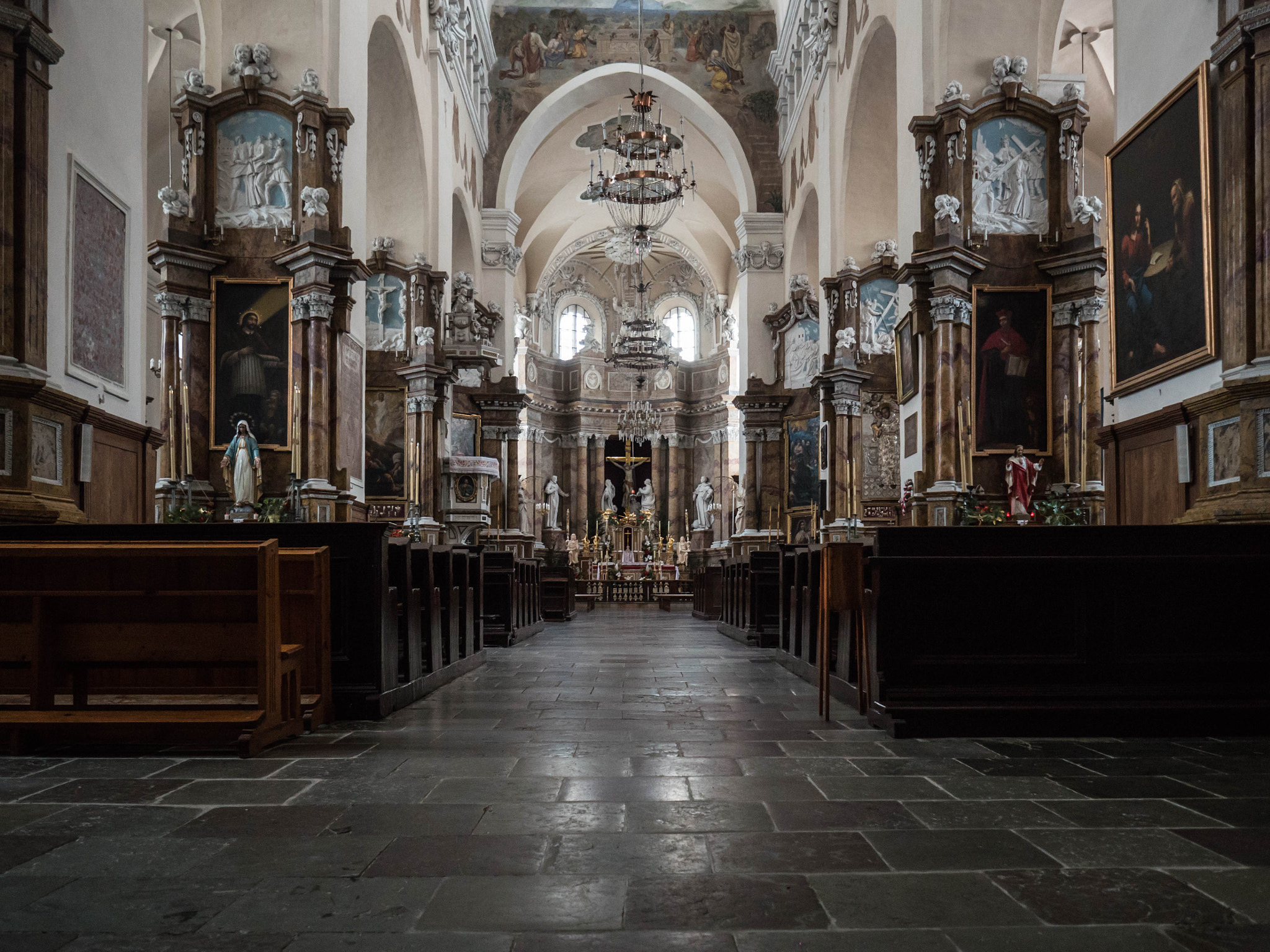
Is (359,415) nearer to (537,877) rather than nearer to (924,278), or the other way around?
(924,278)

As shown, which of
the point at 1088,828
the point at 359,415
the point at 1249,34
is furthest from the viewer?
the point at 359,415

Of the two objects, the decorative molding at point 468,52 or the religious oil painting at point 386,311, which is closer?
the religious oil painting at point 386,311

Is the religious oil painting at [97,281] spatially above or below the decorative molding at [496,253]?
Result: below

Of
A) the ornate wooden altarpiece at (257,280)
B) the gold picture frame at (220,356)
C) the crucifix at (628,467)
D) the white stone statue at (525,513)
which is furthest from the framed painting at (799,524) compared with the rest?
the crucifix at (628,467)

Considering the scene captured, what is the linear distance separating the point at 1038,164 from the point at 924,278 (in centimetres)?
188

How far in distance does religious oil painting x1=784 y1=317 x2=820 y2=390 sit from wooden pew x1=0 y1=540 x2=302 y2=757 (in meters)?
16.8

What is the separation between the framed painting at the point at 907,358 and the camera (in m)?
11.4

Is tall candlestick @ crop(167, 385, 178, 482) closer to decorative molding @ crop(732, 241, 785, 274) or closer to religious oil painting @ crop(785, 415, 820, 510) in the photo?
religious oil painting @ crop(785, 415, 820, 510)

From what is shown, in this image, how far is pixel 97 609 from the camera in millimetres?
4996

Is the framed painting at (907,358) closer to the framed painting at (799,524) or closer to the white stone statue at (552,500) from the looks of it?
the framed painting at (799,524)

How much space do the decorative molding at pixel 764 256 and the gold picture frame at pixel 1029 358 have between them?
1314cm

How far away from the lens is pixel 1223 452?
636 cm

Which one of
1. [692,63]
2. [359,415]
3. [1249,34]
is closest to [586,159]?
[692,63]

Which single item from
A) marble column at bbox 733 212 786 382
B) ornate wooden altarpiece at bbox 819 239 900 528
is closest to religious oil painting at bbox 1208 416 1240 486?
ornate wooden altarpiece at bbox 819 239 900 528
